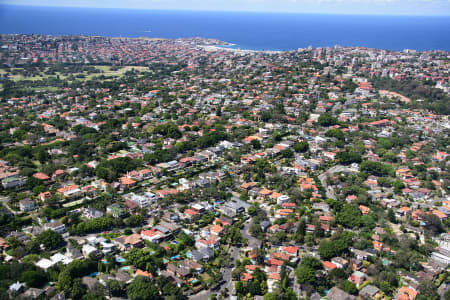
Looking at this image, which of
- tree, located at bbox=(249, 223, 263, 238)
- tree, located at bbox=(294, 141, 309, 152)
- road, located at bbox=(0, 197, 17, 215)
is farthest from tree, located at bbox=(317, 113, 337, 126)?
road, located at bbox=(0, 197, 17, 215)

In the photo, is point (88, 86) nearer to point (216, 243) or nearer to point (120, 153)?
point (120, 153)

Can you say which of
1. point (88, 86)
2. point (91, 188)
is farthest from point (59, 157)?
point (88, 86)

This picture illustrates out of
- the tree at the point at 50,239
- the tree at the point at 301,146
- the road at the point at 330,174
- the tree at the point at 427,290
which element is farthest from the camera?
the tree at the point at 301,146

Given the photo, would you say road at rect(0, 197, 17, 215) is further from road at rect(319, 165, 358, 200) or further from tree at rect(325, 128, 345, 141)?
tree at rect(325, 128, 345, 141)

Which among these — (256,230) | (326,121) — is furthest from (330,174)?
(326,121)

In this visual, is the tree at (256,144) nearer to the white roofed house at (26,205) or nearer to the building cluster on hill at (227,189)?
the building cluster on hill at (227,189)

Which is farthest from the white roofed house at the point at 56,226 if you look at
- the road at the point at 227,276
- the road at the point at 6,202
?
the road at the point at 227,276

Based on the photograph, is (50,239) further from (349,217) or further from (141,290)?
(349,217)
